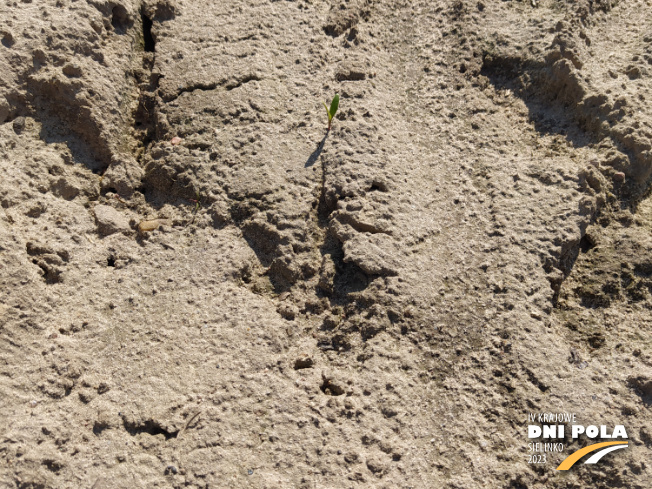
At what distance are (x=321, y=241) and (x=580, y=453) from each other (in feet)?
3.09

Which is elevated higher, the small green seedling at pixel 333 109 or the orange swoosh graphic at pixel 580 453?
the small green seedling at pixel 333 109

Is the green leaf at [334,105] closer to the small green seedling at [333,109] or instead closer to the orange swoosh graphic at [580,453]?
the small green seedling at [333,109]

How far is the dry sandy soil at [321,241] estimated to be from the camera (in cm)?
151

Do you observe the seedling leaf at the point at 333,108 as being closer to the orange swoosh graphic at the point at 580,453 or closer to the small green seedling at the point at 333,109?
the small green seedling at the point at 333,109

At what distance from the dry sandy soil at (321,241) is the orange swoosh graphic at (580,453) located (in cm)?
2

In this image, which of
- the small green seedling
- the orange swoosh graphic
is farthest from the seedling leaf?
the orange swoosh graphic

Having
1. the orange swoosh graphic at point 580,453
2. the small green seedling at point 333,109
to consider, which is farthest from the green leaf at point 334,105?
the orange swoosh graphic at point 580,453

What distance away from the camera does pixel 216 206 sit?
184cm

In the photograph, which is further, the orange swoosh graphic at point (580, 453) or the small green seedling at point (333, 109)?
the small green seedling at point (333, 109)

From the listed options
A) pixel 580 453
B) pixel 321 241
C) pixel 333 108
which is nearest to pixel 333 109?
pixel 333 108

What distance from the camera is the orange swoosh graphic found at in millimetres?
1513

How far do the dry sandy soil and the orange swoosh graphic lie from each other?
2cm

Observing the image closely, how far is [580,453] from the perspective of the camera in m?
1.52

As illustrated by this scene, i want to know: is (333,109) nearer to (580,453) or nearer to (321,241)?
(321,241)
